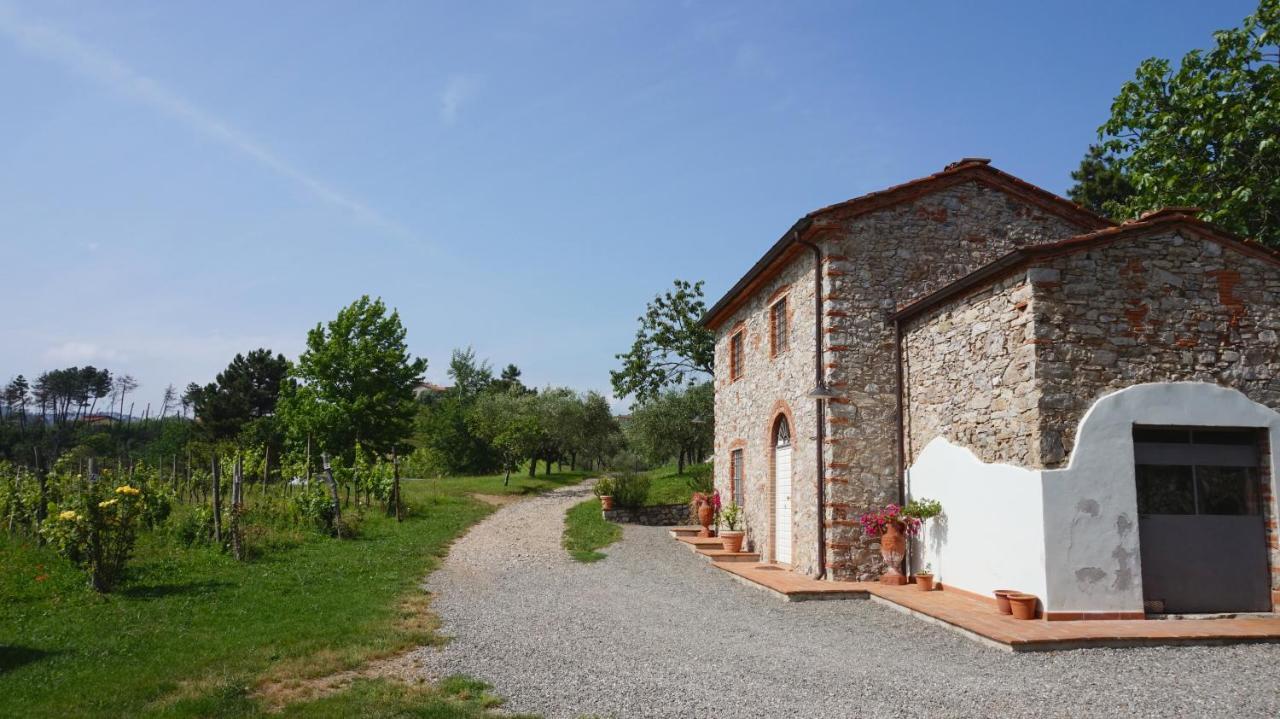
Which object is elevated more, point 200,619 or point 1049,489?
point 1049,489

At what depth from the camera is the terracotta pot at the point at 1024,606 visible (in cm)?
828

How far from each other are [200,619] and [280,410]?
25.3m

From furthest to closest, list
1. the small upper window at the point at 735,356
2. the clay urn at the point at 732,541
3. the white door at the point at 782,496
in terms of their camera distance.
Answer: the small upper window at the point at 735,356 < the clay urn at the point at 732,541 < the white door at the point at 782,496

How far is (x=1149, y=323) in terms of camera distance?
8.84 m

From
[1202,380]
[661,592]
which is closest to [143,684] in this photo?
[661,592]

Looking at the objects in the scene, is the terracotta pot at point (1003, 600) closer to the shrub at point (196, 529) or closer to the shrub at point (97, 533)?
the shrub at point (97, 533)

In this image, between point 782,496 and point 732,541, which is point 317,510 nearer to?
point 732,541

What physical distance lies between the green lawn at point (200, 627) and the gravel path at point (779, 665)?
767 millimetres

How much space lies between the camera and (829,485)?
37.4 ft

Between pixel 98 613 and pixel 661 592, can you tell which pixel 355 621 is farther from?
pixel 661 592

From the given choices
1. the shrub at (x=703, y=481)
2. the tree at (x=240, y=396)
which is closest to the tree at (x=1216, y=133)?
the shrub at (x=703, y=481)

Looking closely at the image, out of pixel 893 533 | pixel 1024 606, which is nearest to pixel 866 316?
pixel 893 533

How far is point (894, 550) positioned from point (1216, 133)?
10091 mm

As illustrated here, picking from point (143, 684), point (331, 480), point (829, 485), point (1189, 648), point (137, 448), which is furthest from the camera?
point (137, 448)
